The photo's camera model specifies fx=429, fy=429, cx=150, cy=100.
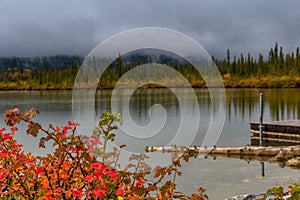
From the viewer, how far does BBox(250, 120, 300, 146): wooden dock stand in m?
19.6

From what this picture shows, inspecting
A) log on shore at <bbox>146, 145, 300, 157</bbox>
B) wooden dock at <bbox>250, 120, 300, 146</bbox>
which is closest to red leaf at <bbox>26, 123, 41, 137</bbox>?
log on shore at <bbox>146, 145, 300, 157</bbox>

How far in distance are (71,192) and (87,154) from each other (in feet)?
0.75

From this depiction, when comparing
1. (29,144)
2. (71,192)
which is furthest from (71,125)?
(29,144)

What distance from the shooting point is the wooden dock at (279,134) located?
1964 cm

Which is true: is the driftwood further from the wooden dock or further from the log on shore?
the wooden dock

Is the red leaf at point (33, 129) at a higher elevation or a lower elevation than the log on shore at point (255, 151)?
higher

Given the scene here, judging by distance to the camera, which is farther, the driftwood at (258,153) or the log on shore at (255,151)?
the log on shore at (255,151)

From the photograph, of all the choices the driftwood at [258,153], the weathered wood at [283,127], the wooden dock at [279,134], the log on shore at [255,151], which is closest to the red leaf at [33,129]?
the driftwood at [258,153]

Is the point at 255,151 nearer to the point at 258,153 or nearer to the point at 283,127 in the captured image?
the point at 258,153

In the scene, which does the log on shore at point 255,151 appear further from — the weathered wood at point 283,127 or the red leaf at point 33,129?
the red leaf at point 33,129

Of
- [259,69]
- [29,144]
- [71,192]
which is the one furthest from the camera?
[259,69]

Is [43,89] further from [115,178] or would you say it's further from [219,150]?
[115,178]

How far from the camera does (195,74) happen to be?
9538 cm

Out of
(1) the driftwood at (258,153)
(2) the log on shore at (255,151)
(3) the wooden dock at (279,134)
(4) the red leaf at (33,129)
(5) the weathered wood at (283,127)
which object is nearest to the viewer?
(4) the red leaf at (33,129)
